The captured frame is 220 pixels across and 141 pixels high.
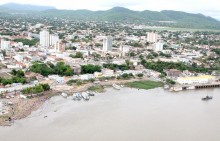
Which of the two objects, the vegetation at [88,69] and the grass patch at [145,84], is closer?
the grass patch at [145,84]

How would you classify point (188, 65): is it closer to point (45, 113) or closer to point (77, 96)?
point (77, 96)

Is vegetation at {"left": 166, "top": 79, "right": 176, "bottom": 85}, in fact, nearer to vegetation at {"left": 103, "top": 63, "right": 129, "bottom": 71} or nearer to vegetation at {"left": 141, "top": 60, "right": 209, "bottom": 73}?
vegetation at {"left": 141, "top": 60, "right": 209, "bottom": 73}

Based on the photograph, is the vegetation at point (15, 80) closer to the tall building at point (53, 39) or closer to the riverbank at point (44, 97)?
the riverbank at point (44, 97)

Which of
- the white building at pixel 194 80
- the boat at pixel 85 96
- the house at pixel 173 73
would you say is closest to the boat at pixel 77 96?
the boat at pixel 85 96

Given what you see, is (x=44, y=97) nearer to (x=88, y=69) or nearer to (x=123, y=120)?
(x=123, y=120)

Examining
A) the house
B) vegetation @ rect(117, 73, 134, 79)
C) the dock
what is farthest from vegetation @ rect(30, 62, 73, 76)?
the house

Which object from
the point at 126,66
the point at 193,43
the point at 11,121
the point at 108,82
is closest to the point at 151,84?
the point at 108,82

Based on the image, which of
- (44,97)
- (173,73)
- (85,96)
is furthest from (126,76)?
(44,97)

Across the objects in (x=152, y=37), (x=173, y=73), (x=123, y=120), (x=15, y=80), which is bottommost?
(x=123, y=120)

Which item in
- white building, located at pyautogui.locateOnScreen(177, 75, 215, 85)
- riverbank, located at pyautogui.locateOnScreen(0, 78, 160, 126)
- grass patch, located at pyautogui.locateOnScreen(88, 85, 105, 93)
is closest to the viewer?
riverbank, located at pyautogui.locateOnScreen(0, 78, 160, 126)
